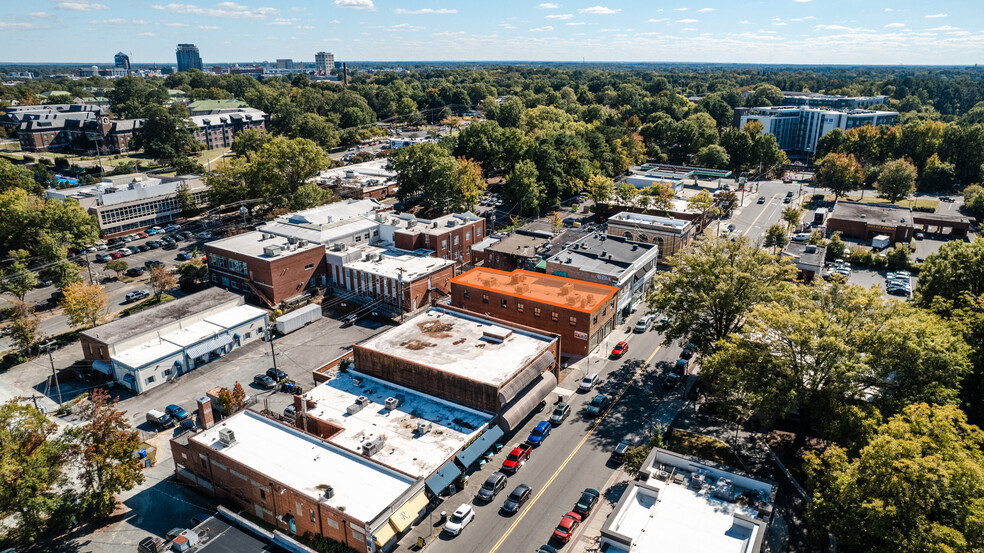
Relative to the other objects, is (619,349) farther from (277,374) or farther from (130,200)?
(130,200)

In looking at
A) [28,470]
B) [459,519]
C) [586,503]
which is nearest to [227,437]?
[28,470]

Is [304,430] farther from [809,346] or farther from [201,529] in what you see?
[809,346]

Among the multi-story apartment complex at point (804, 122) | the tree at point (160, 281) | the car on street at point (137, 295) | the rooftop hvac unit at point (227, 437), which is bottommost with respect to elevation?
the car on street at point (137, 295)

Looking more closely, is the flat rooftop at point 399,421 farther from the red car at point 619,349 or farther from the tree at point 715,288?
the tree at point 715,288

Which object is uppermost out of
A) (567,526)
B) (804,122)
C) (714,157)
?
(804,122)

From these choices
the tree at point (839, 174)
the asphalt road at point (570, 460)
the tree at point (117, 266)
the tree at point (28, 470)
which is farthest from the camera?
the tree at point (839, 174)

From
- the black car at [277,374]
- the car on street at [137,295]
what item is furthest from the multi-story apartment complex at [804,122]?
the car on street at [137,295]

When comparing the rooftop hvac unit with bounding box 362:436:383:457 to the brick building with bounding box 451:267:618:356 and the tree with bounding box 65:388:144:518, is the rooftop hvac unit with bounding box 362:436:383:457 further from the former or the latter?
the brick building with bounding box 451:267:618:356
